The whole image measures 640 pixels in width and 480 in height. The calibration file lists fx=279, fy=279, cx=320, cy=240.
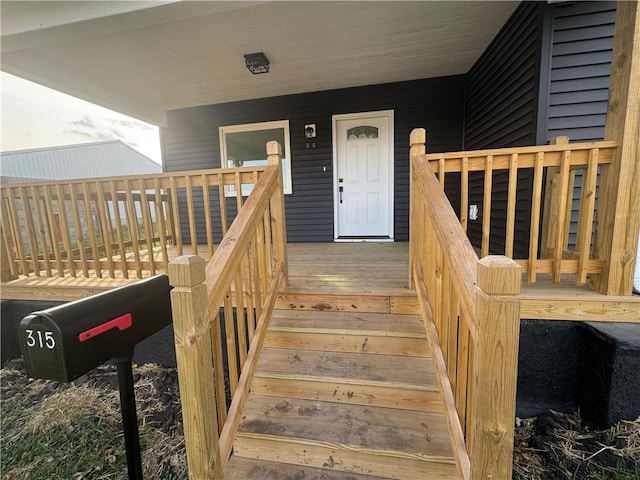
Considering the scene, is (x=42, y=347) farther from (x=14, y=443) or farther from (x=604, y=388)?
(x=604, y=388)

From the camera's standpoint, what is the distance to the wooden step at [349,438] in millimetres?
1263

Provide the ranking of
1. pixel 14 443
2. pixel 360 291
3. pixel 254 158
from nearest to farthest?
pixel 14 443, pixel 360 291, pixel 254 158

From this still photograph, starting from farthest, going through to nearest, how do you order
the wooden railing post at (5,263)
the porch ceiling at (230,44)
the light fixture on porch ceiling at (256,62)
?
the light fixture on porch ceiling at (256,62) → the wooden railing post at (5,263) → the porch ceiling at (230,44)

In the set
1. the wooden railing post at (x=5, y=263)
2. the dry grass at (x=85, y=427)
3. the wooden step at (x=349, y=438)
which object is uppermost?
the wooden railing post at (x=5, y=263)

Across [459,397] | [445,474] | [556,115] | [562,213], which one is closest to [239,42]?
[556,115]

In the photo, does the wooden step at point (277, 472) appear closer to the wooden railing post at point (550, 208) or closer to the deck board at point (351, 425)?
the deck board at point (351, 425)

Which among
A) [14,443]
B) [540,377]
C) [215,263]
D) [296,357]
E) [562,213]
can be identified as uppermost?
[562,213]

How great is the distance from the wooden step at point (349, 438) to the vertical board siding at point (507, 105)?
222 centimetres

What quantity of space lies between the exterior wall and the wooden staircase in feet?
9.69

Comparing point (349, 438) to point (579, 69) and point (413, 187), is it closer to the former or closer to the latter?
point (413, 187)

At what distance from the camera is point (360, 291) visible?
1.99 m

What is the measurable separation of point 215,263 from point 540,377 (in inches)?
89.6

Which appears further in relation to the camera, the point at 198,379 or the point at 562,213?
the point at 562,213

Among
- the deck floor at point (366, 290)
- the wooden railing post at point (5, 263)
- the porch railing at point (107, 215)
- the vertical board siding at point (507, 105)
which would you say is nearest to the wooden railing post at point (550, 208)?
the vertical board siding at point (507, 105)
